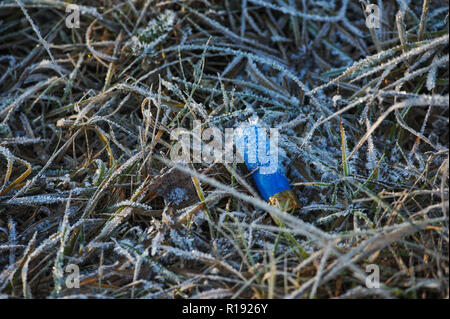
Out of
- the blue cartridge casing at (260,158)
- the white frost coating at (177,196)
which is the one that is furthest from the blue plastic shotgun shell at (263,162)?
the white frost coating at (177,196)

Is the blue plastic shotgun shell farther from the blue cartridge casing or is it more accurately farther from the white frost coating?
the white frost coating

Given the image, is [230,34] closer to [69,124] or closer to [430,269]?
[69,124]

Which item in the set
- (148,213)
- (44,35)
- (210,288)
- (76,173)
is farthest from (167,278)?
(44,35)

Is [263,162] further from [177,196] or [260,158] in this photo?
[177,196]

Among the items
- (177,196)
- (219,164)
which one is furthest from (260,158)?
(177,196)

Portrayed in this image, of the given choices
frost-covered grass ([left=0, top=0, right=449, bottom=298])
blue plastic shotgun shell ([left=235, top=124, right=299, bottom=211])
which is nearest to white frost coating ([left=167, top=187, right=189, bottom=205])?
frost-covered grass ([left=0, top=0, right=449, bottom=298])

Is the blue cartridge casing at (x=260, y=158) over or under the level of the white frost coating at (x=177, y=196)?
over

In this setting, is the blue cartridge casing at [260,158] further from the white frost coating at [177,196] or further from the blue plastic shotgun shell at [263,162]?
the white frost coating at [177,196]
